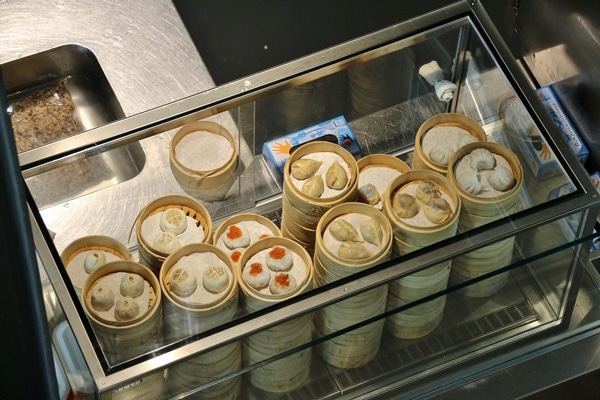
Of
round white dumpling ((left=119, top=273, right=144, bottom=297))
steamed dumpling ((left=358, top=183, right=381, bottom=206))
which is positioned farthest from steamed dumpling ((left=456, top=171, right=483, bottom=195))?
round white dumpling ((left=119, top=273, right=144, bottom=297))

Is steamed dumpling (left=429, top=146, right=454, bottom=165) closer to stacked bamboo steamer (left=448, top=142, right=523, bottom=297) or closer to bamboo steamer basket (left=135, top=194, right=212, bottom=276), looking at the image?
stacked bamboo steamer (left=448, top=142, right=523, bottom=297)

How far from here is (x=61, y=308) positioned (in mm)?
980

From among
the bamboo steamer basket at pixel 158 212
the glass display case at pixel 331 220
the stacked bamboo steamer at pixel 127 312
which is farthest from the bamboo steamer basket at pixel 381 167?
the stacked bamboo steamer at pixel 127 312

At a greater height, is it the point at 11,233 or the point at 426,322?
the point at 11,233

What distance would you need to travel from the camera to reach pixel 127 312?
998 mm

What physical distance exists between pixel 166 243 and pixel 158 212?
67mm

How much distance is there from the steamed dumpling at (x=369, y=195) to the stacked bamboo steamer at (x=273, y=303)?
0.12 m

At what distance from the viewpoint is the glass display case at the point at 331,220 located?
1.00 metres

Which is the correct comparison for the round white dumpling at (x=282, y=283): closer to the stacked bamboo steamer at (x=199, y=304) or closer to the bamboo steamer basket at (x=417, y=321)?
the stacked bamboo steamer at (x=199, y=304)

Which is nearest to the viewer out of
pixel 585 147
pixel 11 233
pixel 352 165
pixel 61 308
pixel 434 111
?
pixel 11 233

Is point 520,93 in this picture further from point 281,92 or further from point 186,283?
point 186,283

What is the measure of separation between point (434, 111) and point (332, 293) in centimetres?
41

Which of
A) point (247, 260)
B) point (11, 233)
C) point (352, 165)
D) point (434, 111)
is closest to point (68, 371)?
point (247, 260)

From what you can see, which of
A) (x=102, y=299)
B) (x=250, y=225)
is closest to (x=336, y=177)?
(x=250, y=225)
